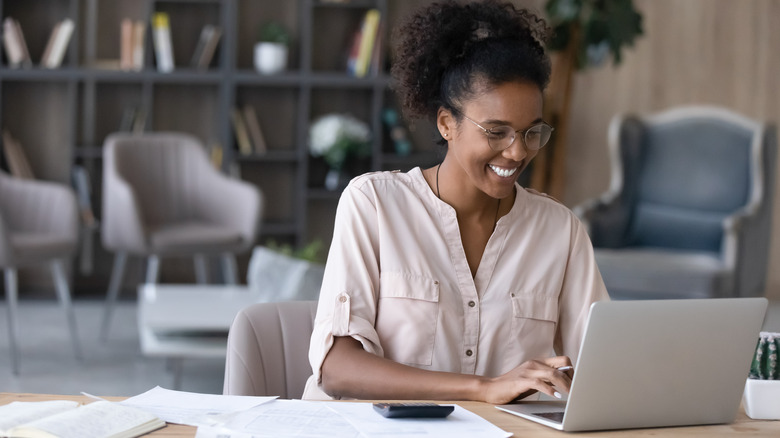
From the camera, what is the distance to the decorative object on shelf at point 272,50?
5.81 meters

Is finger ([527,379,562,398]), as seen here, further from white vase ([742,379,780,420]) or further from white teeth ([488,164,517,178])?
white teeth ([488,164,517,178])

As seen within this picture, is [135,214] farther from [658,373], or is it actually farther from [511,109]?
[658,373]

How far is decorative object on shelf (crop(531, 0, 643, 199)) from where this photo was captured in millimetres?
5246

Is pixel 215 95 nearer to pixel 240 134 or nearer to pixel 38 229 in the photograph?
pixel 240 134

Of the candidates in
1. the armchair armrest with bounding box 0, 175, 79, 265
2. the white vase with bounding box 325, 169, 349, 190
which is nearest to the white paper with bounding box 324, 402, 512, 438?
the armchair armrest with bounding box 0, 175, 79, 265

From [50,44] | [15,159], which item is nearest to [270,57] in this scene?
[50,44]

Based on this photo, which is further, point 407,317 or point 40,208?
point 40,208

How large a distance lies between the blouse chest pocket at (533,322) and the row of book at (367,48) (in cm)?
430

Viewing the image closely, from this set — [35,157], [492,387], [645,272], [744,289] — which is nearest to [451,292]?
[492,387]

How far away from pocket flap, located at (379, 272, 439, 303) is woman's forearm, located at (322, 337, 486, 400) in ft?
0.38

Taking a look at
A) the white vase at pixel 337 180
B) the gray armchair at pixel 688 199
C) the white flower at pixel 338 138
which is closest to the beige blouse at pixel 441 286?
the gray armchair at pixel 688 199

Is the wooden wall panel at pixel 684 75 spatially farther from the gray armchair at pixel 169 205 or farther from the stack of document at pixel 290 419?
the stack of document at pixel 290 419

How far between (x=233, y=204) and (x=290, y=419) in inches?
156

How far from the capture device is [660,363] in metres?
1.27
